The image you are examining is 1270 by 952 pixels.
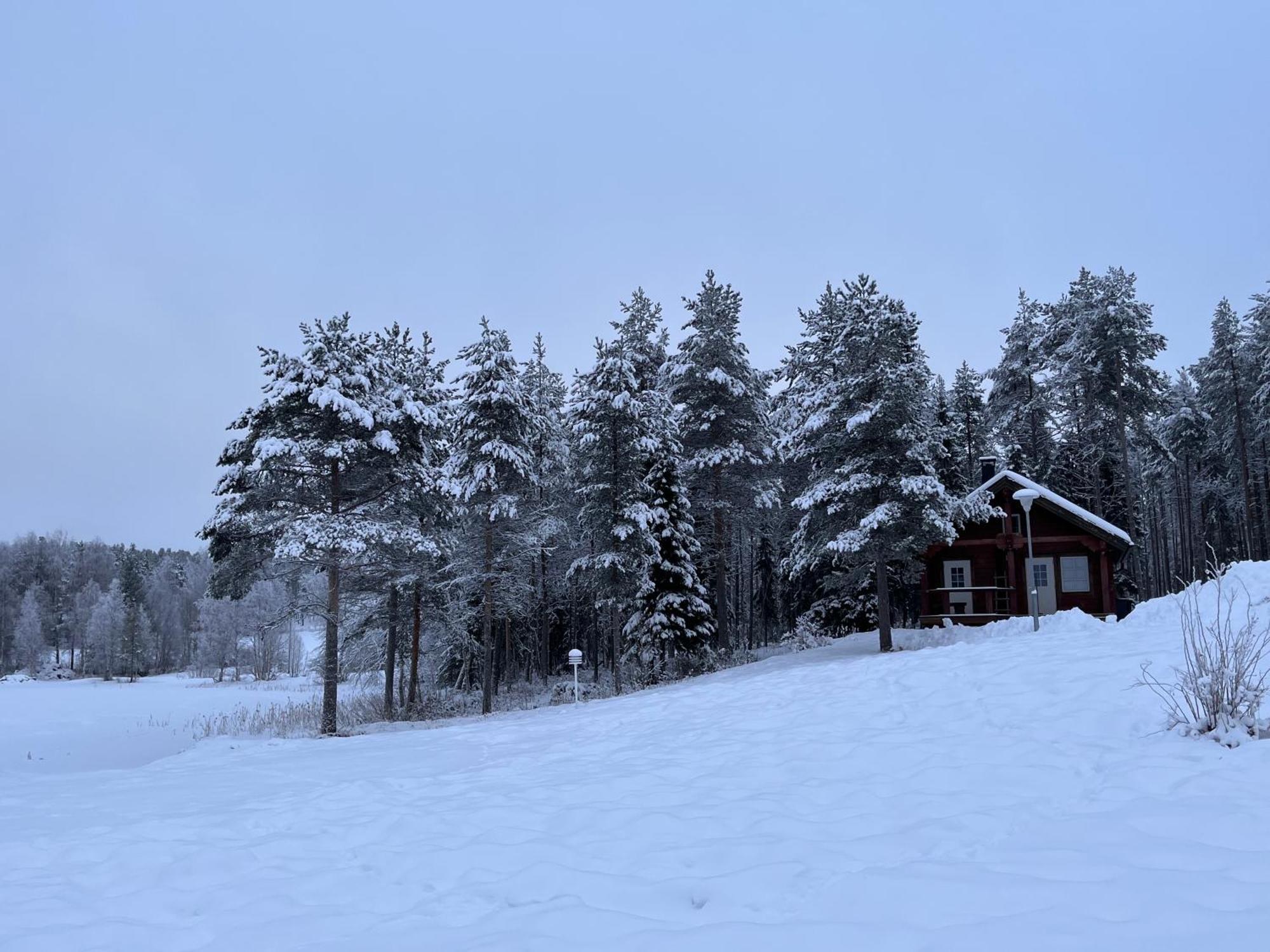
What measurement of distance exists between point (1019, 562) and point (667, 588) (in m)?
14.1

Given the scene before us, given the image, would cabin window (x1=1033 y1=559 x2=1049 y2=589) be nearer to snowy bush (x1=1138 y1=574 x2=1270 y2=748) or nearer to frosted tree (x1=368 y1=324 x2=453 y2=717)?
frosted tree (x1=368 y1=324 x2=453 y2=717)

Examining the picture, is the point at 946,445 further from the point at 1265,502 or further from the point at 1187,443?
the point at 1265,502

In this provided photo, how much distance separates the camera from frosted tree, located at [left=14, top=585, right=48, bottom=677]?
69.2 metres

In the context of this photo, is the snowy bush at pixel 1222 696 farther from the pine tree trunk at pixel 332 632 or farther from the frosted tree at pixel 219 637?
the frosted tree at pixel 219 637

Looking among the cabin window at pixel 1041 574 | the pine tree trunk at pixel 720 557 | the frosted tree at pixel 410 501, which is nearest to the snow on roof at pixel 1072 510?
the cabin window at pixel 1041 574

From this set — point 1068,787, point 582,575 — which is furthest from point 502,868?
point 582,575

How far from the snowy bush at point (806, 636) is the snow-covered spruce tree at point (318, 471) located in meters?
14.8

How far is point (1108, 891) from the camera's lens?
3.30 metres

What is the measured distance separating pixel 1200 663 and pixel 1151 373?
2890cm

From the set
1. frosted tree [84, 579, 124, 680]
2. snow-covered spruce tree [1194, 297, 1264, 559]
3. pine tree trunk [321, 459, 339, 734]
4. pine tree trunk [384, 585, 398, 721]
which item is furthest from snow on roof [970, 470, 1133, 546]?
frosted tree [84, 579, 124, 680]

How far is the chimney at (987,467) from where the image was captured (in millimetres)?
26234

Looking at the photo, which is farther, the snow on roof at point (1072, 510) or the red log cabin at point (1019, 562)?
the red log cabin at point (1019, 562)

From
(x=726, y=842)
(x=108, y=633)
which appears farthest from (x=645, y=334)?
(x=108, y=633)

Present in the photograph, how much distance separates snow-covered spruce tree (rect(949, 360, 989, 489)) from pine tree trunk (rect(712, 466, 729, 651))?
16.9m
